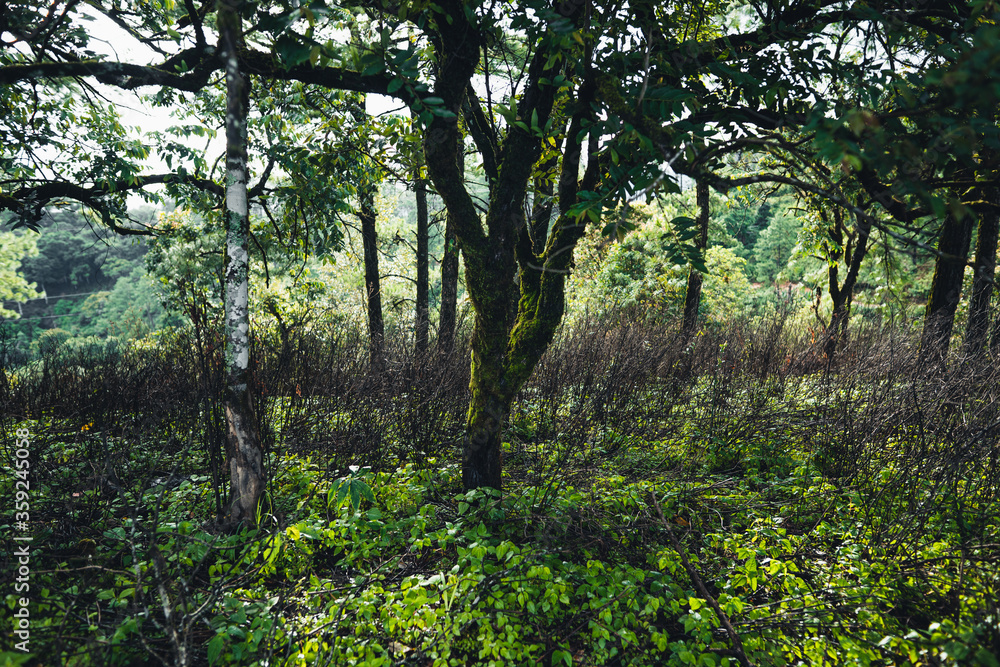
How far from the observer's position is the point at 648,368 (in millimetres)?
5863

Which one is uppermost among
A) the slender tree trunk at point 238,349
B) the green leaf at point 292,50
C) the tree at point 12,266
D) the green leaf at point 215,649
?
the tree at point 12,266

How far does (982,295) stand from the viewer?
16.3 feet

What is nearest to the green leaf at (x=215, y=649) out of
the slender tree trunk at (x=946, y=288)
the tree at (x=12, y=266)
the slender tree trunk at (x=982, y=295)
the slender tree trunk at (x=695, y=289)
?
the slender tree trunk at (x=982, y=295)

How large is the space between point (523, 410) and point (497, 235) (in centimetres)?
308

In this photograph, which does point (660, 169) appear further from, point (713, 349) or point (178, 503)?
point (713, 349)

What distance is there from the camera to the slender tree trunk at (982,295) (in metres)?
4.39

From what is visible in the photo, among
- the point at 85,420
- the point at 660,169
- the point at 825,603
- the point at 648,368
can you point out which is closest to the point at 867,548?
the point at 825,603

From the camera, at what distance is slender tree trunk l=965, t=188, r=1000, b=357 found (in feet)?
14.4

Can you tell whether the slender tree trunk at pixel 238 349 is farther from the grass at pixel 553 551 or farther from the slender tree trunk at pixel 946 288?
the slender tree trunk at pixel 946 288

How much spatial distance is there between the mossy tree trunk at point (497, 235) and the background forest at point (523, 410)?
0.02 m

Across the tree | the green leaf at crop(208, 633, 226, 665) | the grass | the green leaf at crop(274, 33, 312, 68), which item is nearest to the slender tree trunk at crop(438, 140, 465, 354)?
the grass

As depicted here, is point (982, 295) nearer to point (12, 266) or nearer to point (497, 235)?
point (497, 235)

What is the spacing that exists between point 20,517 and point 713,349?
811cm

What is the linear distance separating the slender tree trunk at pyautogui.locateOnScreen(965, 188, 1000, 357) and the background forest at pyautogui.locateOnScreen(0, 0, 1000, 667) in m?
0.04
